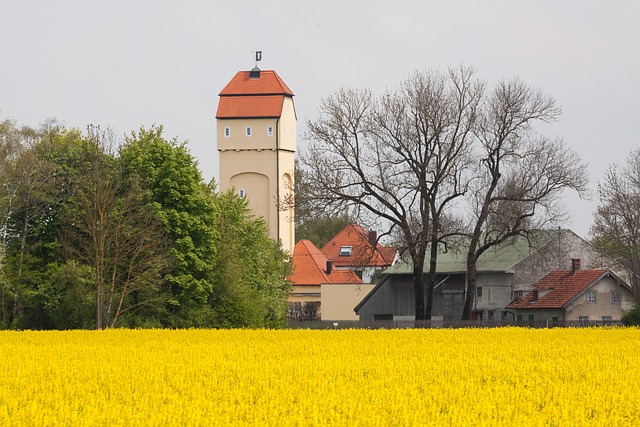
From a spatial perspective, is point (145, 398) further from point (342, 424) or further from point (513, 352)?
point (513, 352)

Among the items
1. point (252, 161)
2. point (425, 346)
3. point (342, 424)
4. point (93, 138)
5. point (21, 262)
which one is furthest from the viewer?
point (252, 161)

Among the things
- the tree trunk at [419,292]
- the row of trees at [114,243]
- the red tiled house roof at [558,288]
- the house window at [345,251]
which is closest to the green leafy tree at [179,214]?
the row of trees at [114,243]

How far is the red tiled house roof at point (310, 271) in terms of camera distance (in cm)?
11001

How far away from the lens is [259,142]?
108250mm

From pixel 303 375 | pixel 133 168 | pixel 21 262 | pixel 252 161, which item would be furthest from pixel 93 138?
pixel 252 161

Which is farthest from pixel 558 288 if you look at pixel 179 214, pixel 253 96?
pixel 253 96

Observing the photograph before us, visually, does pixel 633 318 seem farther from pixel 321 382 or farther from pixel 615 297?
pixel 321 382

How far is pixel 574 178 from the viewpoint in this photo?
2430 inches

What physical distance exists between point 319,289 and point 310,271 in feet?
6.27

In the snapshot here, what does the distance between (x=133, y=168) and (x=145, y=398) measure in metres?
42.0

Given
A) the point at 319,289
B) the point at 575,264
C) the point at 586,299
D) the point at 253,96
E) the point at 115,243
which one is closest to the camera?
the point at 115,243

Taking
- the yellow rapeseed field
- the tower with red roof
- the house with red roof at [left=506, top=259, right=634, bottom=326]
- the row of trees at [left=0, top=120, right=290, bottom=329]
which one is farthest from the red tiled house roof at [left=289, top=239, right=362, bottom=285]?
the yellow rapeseed field

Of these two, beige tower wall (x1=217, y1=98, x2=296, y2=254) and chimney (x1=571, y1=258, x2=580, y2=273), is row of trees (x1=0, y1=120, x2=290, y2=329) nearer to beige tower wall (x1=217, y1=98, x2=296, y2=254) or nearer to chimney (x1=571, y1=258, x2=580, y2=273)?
chimney (x1=571, y1=258, x2=580, y2=273)

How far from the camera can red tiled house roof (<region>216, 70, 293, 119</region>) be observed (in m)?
109
